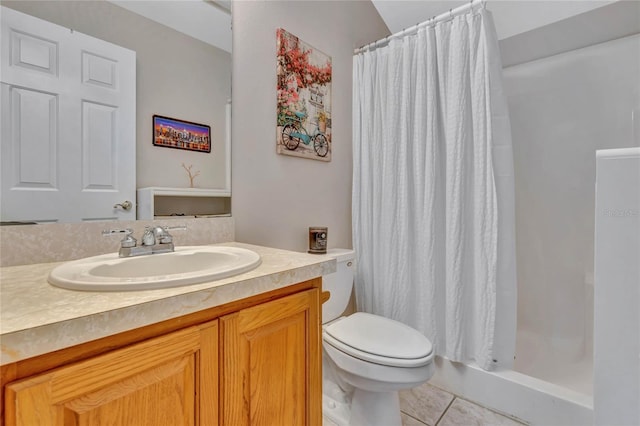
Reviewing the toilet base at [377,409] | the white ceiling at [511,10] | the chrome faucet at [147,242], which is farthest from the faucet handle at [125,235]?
the white ceiling at [511,10]

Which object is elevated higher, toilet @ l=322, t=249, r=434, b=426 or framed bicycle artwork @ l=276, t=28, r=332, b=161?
framed bicycle artwork @ l=276, t=28, r=332, b=161

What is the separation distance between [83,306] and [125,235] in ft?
1.74

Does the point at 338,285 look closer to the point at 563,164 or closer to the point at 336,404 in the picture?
the point at 336,404

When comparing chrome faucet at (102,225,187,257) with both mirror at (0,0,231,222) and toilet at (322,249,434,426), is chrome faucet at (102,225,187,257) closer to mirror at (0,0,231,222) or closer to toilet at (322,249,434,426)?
mirror at (0,0,231,222)

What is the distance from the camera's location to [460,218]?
57.4 inches

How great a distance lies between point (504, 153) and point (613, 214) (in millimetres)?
501

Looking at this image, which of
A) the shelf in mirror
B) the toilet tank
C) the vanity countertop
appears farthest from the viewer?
the toilet tank

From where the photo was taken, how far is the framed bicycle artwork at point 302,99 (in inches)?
58.1

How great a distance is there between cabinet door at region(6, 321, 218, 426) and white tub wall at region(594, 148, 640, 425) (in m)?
1.21

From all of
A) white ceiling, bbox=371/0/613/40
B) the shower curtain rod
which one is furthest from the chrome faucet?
white ceiling, bbox=371/0/613/40

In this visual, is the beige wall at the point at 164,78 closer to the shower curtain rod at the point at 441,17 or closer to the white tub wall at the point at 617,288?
the shower curtain rod at the point at 441,17

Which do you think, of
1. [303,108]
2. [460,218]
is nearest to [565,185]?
[460,218]

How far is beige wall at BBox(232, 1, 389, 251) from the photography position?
132 cm

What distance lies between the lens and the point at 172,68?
1.09 m
